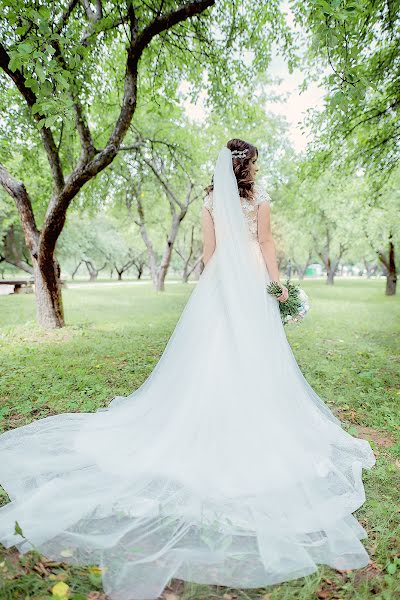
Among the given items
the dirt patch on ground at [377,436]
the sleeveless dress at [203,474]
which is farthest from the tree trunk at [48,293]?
the dirt patch on ground at [377,436]

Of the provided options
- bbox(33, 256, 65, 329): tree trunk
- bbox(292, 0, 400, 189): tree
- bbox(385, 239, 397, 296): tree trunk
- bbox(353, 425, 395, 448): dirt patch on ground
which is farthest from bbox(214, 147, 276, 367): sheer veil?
bbox(385, 239, 397, 296): tree trunk

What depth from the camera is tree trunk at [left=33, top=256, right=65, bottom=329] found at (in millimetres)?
10000

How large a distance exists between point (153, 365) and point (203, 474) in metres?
4.50

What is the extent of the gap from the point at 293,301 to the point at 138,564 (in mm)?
2531

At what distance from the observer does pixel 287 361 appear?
366 cm

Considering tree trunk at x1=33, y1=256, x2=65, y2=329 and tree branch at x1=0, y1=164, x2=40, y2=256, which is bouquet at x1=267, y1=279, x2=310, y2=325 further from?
tree branch at x1=0, y1=164, x2=40, y2=256

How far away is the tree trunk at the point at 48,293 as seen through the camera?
10000 mm

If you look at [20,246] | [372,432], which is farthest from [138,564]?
[20,246]

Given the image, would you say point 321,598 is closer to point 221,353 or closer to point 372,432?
point 221,353

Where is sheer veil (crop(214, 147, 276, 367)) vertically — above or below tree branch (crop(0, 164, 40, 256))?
below

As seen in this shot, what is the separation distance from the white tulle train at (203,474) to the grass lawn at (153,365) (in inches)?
3.6

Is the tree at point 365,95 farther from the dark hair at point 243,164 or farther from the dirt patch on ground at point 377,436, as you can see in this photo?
the dirt patch on ground at point 377,436

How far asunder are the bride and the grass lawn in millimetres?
92

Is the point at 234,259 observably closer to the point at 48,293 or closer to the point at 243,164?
the point at 243,164
